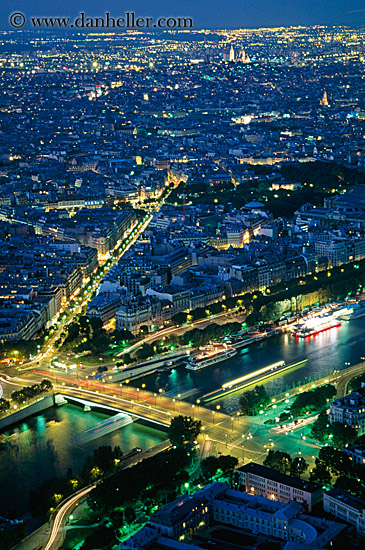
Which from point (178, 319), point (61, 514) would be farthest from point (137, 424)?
point (178, 319)

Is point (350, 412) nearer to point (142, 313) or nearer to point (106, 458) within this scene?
point (106, 458)

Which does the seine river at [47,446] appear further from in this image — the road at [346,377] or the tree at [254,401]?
the road at [346,377]

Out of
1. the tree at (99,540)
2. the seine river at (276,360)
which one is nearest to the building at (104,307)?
the seine river at (276,360)

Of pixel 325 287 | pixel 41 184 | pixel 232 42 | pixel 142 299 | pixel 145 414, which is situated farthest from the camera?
pixel 232 42

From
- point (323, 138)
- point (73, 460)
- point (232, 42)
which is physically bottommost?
point (73, 460)

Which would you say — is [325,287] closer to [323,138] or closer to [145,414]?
[145,414]

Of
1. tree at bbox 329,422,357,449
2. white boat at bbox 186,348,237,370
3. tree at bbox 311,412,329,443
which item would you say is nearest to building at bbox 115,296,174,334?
white boat at bbox 186,348,237,370

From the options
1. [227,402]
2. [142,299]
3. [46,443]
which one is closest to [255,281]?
[142,299]
